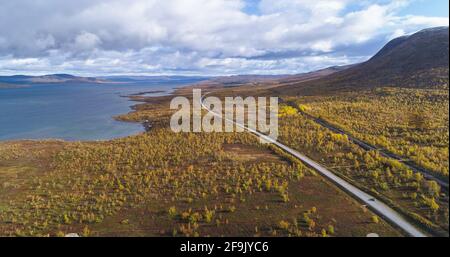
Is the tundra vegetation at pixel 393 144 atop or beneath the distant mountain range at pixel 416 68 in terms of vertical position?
beneath

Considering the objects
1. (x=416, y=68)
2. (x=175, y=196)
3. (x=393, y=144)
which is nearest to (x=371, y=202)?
(x=175, y=196)

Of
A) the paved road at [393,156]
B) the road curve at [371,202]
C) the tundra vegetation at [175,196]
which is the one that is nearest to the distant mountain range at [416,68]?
the paved road at [393,156]

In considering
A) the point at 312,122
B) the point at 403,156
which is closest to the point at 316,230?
the point at 403,156

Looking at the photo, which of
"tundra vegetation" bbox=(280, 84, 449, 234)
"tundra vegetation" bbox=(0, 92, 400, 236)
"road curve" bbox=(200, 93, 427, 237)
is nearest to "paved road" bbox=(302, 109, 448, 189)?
"tundra vegetation" bbox=(280, 84, 449, 234)

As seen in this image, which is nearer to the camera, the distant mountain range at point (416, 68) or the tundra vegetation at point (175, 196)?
the tundra vegetation at point (175, 196)

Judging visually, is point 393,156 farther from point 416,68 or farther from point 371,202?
point 416,68

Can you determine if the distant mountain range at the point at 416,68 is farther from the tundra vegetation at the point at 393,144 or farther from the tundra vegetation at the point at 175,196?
the tundra vegetation at the point at 175,196

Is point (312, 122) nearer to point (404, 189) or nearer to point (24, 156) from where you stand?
point (404, 189)

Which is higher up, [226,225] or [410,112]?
[410,112]

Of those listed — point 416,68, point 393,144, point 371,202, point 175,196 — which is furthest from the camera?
point 416,68

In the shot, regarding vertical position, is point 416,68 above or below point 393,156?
above

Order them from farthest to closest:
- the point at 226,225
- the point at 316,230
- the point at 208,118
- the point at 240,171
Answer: the point at 208,118
the point at 240,171
the point at 226,225
the point at 316,230
